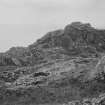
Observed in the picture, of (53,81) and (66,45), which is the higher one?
(66,45)

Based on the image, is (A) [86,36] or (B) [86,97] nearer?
(B) [86,97]

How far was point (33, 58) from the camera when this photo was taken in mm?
50938

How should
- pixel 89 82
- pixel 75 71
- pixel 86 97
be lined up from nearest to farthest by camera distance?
1. pixel 86 97
2. pixel 89 82
3. pixel 75 71

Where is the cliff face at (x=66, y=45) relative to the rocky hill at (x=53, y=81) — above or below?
above

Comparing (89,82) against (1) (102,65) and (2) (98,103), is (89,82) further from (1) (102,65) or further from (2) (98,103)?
(2) (98,103)

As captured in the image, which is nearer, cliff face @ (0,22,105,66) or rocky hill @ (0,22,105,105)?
rocky hill @ (0,22,105,105)

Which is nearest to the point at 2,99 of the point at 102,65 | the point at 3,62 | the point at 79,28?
the point at 102,65

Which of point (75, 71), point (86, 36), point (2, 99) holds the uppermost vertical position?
point (86, 36)

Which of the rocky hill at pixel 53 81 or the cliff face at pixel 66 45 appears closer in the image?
the rocky hill at pixel 53 81

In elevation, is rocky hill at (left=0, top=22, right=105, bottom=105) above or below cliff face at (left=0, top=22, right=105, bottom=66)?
below

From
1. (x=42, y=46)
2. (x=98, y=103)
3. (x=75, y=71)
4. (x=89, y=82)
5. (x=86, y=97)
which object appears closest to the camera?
(x=98, y=103)

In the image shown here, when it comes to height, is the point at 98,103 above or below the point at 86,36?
below

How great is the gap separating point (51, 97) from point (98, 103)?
23.8 ft

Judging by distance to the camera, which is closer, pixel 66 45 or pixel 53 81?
pixel 53 81
